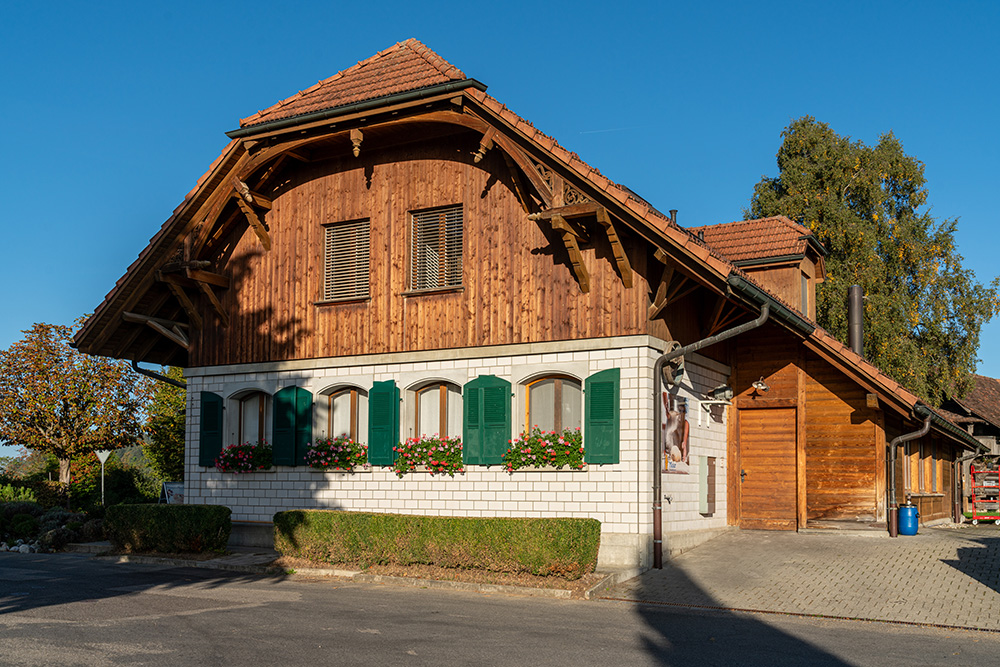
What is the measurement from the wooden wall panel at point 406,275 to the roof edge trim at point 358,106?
1.55 m

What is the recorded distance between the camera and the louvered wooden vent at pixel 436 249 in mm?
16594

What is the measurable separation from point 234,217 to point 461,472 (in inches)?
264

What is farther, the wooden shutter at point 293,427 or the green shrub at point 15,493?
the green shrub at point 15,493

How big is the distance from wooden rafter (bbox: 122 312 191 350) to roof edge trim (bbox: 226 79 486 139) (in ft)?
13.1

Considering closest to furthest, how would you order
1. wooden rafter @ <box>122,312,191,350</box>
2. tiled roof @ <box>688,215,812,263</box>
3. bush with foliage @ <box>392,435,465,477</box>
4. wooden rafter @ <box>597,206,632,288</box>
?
wooden rafter @ <box>597,206,632,288</box>
bush with foliage @ <box>392,435,465,477</box>
wooden rafter @ <box>122,312,191,350</box>
tiled roof @ <box>688,215,812,263</box>

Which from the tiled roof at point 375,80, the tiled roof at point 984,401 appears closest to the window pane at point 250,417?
the tiled roof at point 375,80

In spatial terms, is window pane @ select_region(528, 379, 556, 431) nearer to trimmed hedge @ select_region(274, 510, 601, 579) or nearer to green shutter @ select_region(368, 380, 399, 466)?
green shutter @ select_region(368, 380, 399, 466)

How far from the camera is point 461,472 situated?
627 inches

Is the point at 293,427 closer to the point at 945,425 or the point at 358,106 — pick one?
the point at 358,106

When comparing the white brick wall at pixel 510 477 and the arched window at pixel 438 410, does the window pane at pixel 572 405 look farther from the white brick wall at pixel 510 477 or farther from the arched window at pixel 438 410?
the arched window at pixel 438 410

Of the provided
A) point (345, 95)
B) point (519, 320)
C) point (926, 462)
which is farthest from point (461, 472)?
point (926, 462)

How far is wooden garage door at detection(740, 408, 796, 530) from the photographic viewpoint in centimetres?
1748

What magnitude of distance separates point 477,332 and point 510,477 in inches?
94.9

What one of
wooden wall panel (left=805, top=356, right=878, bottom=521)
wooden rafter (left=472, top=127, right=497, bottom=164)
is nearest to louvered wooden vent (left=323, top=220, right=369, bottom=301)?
wooden rafter (left=472, top=127, right=497, bottom=164)
